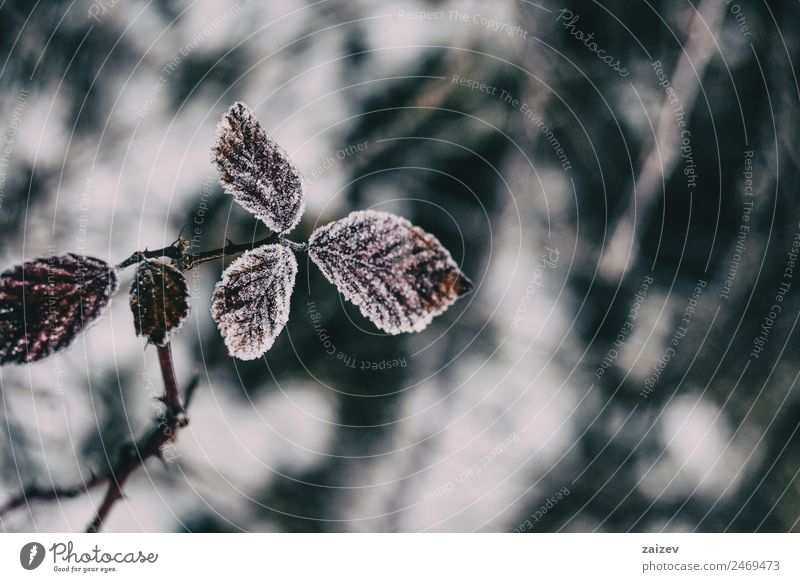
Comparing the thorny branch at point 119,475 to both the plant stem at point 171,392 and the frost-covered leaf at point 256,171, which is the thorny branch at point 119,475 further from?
the frost-covered leaf at point 256,171

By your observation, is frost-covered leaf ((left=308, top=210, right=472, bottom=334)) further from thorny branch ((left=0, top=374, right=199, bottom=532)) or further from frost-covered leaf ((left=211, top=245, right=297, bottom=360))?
thorny branch ((left=0, top=374, right=199, bottom=532))

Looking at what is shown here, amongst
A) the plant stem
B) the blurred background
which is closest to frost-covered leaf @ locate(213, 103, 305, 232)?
the blurred background
